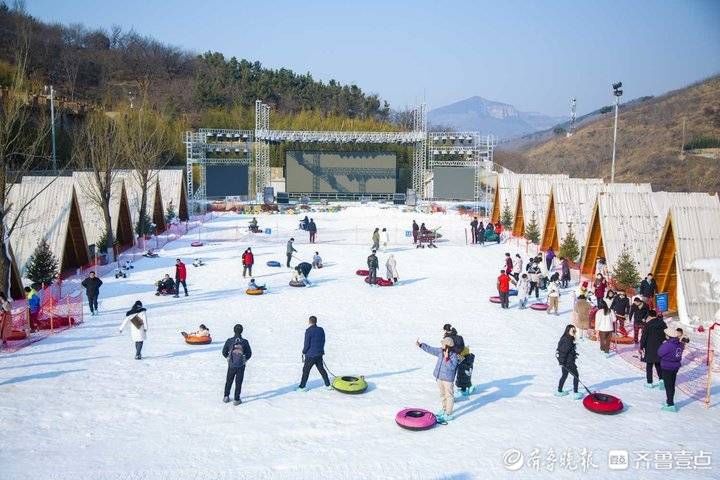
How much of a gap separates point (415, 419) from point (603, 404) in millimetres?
2915

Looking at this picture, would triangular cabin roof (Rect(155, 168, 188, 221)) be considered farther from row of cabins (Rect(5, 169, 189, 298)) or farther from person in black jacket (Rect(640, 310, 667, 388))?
person in black jacket (Rect(640, 310, 667, 388))

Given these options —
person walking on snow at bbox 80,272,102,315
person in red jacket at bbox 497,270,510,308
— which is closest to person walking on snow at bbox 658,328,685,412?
person in red jacket at bbox 497,270,510,308

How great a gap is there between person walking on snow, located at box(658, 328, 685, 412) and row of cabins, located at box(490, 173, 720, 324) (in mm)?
6184

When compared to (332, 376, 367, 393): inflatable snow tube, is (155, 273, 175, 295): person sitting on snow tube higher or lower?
higher

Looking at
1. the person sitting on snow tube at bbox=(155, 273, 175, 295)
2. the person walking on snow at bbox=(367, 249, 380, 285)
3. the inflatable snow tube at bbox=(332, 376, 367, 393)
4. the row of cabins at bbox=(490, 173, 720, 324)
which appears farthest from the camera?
the person walking on snow at bbox=(367, 249, 380, 285)

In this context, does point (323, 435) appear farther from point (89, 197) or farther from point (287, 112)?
point (287, 112)

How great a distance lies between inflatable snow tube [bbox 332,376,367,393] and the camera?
32.3ft

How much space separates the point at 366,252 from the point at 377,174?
26560mm

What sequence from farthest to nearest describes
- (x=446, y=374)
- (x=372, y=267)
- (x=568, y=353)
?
(x=372, y=267) → (x=568, y=353) → (x=446, y=374)

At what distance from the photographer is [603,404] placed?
9266 mm

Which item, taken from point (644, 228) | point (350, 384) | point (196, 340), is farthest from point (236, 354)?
point (644, 228)

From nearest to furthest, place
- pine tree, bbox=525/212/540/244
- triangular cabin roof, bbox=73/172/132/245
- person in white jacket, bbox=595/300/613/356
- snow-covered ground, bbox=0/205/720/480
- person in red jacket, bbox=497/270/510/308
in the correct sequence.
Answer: snow-covered ground, bbox=0/205/720/480, person in white jacket, bbox=595/300/613/356, person in red jacket, bbox=497/270/510/308, triangular cabin roof, bbox=73/172/132/245, pine tree, bbox=525/212/540/244

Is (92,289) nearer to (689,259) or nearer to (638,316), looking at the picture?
(638,316)

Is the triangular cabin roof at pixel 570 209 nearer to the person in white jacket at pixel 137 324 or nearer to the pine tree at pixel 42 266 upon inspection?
the person in white jacket at pixel 137 324
